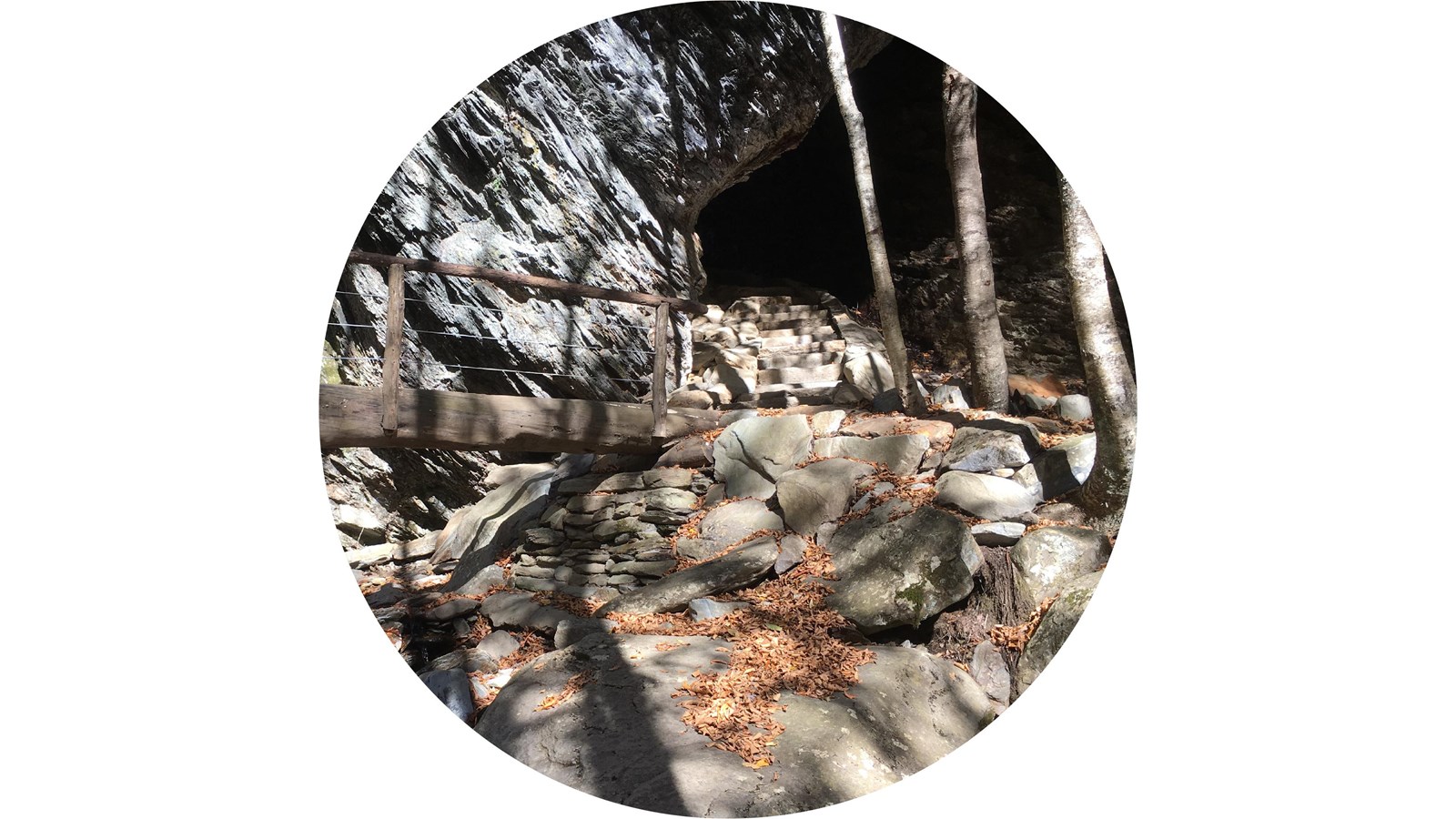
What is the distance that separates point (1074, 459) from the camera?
2.70 metres

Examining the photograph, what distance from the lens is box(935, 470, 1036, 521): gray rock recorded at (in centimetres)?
259

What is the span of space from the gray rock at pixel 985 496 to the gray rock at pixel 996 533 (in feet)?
0.11

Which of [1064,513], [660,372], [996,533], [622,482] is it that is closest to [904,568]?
[996,533]

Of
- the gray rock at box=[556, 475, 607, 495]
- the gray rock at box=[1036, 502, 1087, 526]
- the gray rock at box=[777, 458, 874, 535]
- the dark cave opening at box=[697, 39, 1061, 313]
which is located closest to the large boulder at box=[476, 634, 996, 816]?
the gray rock at box=[777, 458, 874, 535]

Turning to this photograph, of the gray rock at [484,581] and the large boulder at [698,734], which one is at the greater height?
the gray rock at [484,581]

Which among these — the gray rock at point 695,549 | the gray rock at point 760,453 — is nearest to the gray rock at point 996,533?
the gray rock at point 760,453

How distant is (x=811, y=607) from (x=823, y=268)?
6.53 ft

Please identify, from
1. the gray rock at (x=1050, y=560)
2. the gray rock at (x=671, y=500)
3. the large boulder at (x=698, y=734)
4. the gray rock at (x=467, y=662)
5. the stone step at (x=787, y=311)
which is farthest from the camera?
the stone step at (x=787, y=311)

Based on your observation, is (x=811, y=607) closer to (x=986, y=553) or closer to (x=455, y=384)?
(x=986, y=553)

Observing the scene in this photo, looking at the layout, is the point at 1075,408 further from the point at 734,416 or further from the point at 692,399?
the point at 692,399

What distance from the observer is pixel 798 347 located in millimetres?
3355

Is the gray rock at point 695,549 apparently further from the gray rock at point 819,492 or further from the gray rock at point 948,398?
the gray rock at point 948,398

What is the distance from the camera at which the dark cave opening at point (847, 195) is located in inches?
126

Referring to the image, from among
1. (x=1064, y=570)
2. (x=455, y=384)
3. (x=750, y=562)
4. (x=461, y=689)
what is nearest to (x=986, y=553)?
(x=1064, y=570)
